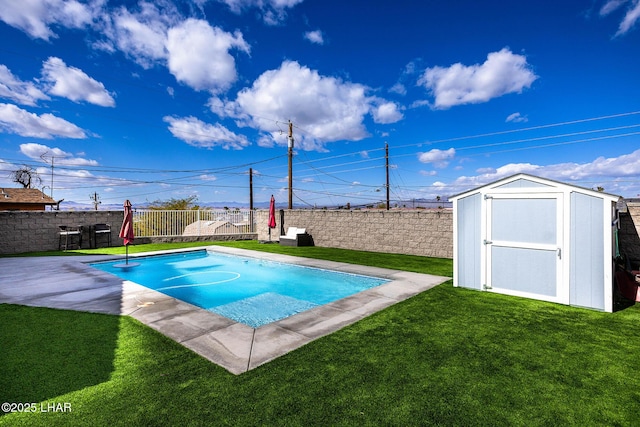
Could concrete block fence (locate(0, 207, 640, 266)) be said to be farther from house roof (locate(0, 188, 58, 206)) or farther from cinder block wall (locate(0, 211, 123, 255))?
house roof (locate(0, 188, 58, 206))

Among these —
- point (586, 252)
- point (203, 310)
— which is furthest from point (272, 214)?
point (586, 252)

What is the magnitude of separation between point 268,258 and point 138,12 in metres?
11.8

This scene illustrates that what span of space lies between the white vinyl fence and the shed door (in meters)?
13.5

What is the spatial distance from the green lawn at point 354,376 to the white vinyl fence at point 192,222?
37.7 ft

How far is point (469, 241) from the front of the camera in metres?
6.04

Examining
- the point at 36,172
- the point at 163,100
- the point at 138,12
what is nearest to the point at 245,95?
the point at 138,12

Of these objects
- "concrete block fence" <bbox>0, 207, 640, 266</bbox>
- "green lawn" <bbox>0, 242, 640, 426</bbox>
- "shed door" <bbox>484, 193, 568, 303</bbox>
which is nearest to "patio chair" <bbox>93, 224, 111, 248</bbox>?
"concrete block fence" <bbox>0, 207, 640, 266</bbox>

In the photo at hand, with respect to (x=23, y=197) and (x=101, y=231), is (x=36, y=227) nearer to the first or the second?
(x=101, y=231)

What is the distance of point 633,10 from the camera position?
11.3 metres

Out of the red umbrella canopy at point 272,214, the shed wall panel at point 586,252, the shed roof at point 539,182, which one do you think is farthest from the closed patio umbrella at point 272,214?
the shed wall panel at point 586,252

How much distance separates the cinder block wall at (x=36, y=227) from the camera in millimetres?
11625

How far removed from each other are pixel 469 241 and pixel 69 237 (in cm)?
1554

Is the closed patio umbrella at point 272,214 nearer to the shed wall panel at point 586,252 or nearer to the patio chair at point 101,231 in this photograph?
the patio chair at point 101,231

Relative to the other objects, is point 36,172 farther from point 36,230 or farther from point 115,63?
point 36,230
